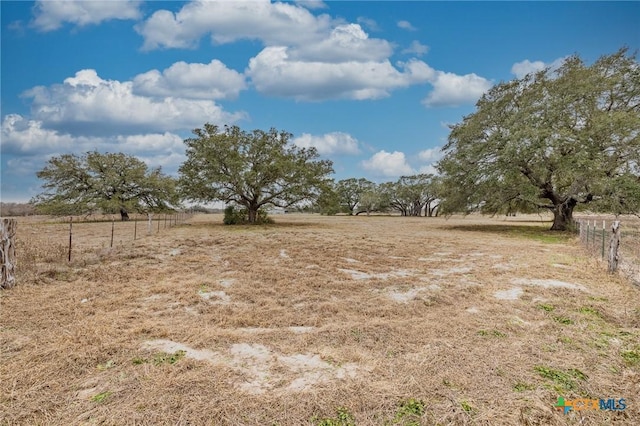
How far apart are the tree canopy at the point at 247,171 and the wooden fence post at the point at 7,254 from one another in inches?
669

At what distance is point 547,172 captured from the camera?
17.4 metres

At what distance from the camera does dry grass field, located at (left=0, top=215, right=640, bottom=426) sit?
101 inches

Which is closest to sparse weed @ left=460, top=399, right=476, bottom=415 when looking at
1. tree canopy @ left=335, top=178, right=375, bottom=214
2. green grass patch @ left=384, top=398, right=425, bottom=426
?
green grass patch @ left=384, top=398, right=425, bottom=426

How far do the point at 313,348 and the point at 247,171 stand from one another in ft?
68.2

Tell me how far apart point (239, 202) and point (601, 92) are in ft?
72.4

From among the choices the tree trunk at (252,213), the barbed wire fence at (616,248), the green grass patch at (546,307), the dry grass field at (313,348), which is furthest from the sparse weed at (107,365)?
the tree trunk at (252,213)

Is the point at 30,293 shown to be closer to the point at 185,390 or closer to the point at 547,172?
the point at 185,390

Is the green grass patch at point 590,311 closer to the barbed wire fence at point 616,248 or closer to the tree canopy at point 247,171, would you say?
the barbed wire fence at point 616,248

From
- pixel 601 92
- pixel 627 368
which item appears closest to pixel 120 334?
pixel 627 368

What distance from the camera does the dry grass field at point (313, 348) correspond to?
8.42ft

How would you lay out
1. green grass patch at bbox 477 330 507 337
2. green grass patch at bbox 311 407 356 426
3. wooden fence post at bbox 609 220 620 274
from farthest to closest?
wooden fence post at bbox 609 220 620 274 < green grass patch at bbox 477 330 507 337 < green grass patch at bbox 311 407 356 426

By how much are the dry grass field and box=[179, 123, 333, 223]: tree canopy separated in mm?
16622

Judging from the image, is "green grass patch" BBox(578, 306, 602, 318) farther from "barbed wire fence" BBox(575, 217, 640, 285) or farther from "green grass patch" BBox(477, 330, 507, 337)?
"barbed wire fence" BBox(575, 217, 640, 285)

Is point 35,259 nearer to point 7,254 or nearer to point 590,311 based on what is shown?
point 7,254
